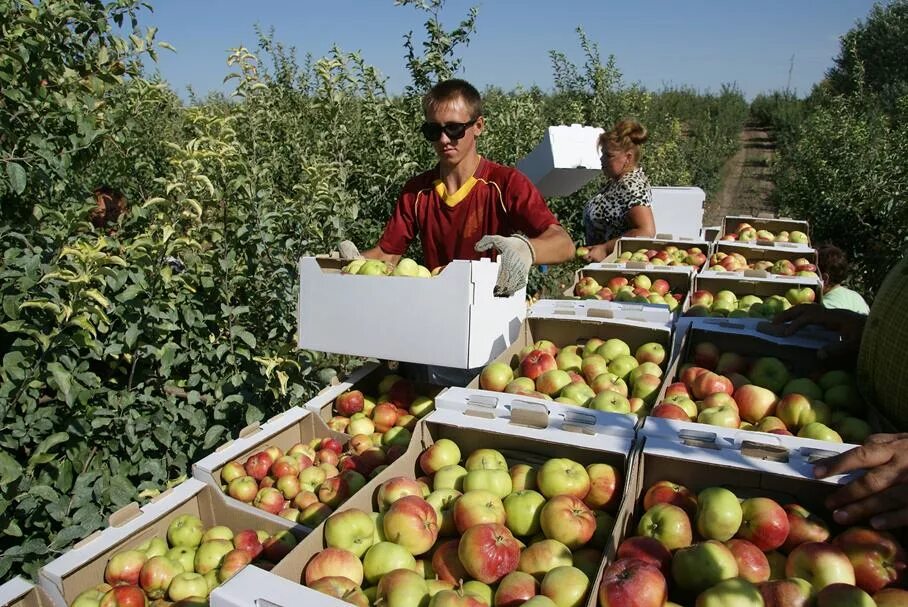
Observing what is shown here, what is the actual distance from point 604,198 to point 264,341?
3135 mm

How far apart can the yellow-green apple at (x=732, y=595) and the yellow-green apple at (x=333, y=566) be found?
30.1 inches

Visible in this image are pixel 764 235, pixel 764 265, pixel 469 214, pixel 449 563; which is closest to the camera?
pixel 449 563

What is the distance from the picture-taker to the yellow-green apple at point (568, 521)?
1510mm

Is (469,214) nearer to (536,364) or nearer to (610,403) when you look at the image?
(536,364)

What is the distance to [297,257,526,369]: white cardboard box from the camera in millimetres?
2145

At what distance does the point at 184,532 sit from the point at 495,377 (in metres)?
1.19

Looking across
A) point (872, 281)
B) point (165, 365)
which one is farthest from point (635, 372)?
point (872, 281)

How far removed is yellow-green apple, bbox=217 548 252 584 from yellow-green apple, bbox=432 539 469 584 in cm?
56

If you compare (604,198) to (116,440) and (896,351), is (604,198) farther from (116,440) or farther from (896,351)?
(116,440)

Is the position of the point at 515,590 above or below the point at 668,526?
below

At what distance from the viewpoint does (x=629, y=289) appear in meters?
3.75

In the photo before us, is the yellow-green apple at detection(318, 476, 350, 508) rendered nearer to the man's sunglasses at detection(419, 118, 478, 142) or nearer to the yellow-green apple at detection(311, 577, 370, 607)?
the yellow-green apple at detection(311, 577, 370, 607)

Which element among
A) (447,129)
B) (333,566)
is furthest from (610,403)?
(447,129)

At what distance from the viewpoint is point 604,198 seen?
5055 mm
